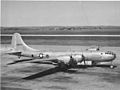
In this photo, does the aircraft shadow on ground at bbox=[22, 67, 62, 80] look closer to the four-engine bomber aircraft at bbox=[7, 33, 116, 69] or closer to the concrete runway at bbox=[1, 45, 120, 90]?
the concrete runway at bbox=[1, 45, 120, 90]

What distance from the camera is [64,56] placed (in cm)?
2953

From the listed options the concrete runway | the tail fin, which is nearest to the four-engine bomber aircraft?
the tail fin

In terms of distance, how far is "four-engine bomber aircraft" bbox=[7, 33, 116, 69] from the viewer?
2917 cm

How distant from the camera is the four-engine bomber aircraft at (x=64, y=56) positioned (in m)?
29.2

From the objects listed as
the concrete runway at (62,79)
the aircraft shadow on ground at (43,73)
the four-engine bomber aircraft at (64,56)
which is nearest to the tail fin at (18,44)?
the four-engine bomber aircraft at (64,56)

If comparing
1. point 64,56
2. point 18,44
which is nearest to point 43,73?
point 64,56

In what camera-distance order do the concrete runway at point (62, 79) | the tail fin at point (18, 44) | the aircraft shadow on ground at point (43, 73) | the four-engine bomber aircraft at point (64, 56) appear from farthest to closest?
1. the tail fin at point (18, 44)
2. the four-engine bomber aircraft at point (64, 56)
3. the aircraft shadow on ground at point (43, 73)
4. the concrete runway at point (62, 79)

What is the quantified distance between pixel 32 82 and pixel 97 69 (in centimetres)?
1221

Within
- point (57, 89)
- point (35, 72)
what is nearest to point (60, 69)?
point (35, 72)

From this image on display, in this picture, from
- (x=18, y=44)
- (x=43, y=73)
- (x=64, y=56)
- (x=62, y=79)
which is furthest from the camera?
(x=18, y=44)

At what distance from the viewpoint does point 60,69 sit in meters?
31.3

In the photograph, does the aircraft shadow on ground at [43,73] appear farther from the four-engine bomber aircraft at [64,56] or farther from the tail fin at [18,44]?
the tail fin at [18,44]

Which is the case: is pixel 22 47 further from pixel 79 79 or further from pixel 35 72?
pixel 79 79

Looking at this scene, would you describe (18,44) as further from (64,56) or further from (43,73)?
(64,56)
